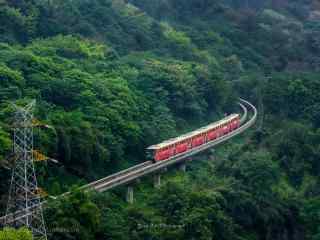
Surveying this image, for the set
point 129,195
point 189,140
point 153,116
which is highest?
point 129,195

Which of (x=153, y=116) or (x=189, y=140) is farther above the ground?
(x=153, y=116)

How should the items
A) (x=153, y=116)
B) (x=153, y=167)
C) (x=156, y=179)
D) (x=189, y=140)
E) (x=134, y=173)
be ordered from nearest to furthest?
(x=134, y=173), (x=153, y=167), (x=156, y=179), (x=189, y=140), (x=153, y=116)

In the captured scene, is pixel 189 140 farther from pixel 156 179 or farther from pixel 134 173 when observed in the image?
pixel 134 173

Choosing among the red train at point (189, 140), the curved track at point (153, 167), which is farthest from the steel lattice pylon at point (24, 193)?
the red train at point (189, 140)

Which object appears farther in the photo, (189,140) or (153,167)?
(189,140)

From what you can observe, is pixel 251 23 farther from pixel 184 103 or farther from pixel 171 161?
pixel 171 161

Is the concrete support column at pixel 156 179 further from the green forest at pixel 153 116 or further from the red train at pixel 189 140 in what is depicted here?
the red train at pixel 189 140

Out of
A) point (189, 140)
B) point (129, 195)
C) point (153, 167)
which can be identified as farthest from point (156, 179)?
point (189, 140)
